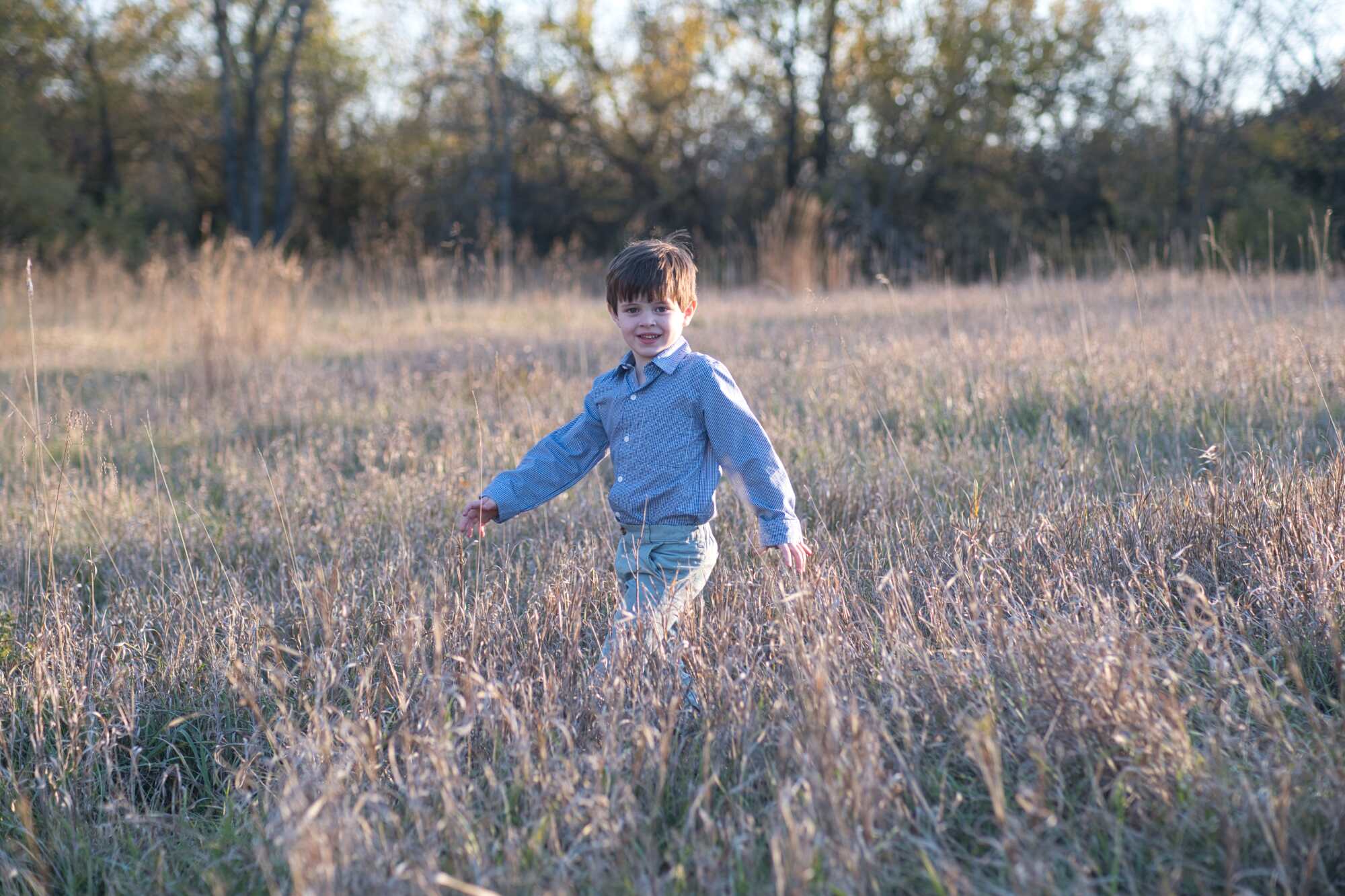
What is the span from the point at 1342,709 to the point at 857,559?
147 centimetres

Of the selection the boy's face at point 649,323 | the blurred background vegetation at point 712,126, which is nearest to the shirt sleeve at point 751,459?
the boy's face at point 649,323

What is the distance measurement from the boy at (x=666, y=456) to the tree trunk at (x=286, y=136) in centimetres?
1960

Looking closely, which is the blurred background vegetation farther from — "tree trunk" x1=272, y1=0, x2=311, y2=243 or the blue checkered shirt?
the blue checkered shirt

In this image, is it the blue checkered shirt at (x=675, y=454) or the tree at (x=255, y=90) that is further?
the tree at (x=255, y=90)

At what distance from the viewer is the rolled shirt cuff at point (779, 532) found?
257 cm

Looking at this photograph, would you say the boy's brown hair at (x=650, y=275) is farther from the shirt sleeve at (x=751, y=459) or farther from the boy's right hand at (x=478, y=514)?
the boy's right hand at (x=478, y=514)

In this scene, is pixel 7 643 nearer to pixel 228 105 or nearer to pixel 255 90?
pixel 228 105

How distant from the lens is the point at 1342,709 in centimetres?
199

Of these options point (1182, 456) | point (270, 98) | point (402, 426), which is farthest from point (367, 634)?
point (270, 98)

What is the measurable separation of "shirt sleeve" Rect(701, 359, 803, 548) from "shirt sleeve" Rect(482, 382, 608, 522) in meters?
0.38

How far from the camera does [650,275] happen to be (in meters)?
2.61

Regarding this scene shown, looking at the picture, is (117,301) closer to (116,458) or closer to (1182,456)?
(116,458)

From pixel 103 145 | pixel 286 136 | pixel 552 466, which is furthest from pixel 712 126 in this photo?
pixel 552 466

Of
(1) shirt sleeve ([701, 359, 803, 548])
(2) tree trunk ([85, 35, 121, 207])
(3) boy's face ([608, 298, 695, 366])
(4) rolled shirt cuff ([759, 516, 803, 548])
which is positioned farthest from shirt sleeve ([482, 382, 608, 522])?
(2) tree trunk ([85, 35, 121, 207])
